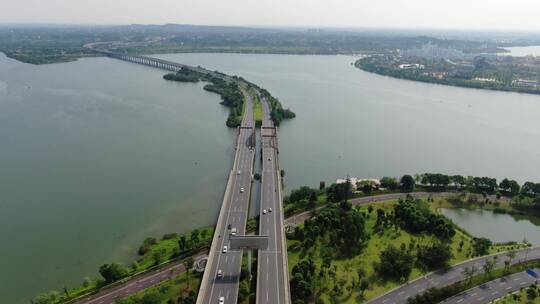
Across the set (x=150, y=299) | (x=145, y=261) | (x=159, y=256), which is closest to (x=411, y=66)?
(x=159, y=256)

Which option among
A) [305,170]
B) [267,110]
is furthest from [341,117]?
[305,170]

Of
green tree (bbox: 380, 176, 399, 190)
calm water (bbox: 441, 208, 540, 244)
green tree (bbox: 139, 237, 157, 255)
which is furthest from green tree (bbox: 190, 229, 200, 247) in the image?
calm water (bbox: 441, 208, 540, 244)

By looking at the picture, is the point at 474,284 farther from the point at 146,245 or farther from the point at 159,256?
the point at 146,245

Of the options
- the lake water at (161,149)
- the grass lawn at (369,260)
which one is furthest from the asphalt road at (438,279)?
the lake water at (161,149)

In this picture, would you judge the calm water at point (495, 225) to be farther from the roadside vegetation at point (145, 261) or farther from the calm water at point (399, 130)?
the roadside vegetation at point (145, 261)

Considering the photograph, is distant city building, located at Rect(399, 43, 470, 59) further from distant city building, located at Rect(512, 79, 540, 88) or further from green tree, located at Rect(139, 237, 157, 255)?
green tree, located at Rect(139, 237, 157, 255)
